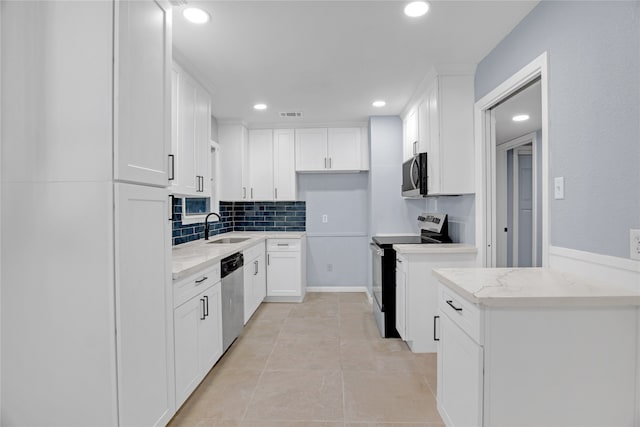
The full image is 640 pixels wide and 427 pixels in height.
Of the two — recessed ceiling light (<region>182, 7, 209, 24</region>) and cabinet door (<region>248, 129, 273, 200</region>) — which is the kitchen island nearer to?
recessed ceiling light (<region>182, 7, 209, 24</region>)

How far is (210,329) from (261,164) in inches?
106

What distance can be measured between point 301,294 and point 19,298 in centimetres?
324

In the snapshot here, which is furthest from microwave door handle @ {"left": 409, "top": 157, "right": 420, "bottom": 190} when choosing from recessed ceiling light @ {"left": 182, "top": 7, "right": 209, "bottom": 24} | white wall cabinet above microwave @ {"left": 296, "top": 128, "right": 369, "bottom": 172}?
recessed ceiling light @ {"left": 182, "top": 7, "right": 209, "bottom": 24}

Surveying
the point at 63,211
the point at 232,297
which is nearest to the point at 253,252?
the point at 232,297

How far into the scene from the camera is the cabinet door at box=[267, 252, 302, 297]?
4250 millimetres

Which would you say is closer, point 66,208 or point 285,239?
point 66,208

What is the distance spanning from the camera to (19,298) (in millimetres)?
1272

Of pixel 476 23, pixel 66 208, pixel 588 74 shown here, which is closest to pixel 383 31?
pixel 476 23

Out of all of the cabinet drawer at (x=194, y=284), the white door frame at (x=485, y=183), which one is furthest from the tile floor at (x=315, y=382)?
the white door frame at (x=485, y=183)

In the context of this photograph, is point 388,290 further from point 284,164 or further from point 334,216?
point 284,164

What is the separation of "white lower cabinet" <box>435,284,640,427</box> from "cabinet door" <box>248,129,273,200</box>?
3.66 m

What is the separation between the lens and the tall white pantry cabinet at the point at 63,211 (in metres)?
1.26

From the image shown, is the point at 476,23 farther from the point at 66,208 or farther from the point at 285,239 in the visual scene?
the point at 285,239

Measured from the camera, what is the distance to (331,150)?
4.55 meters
